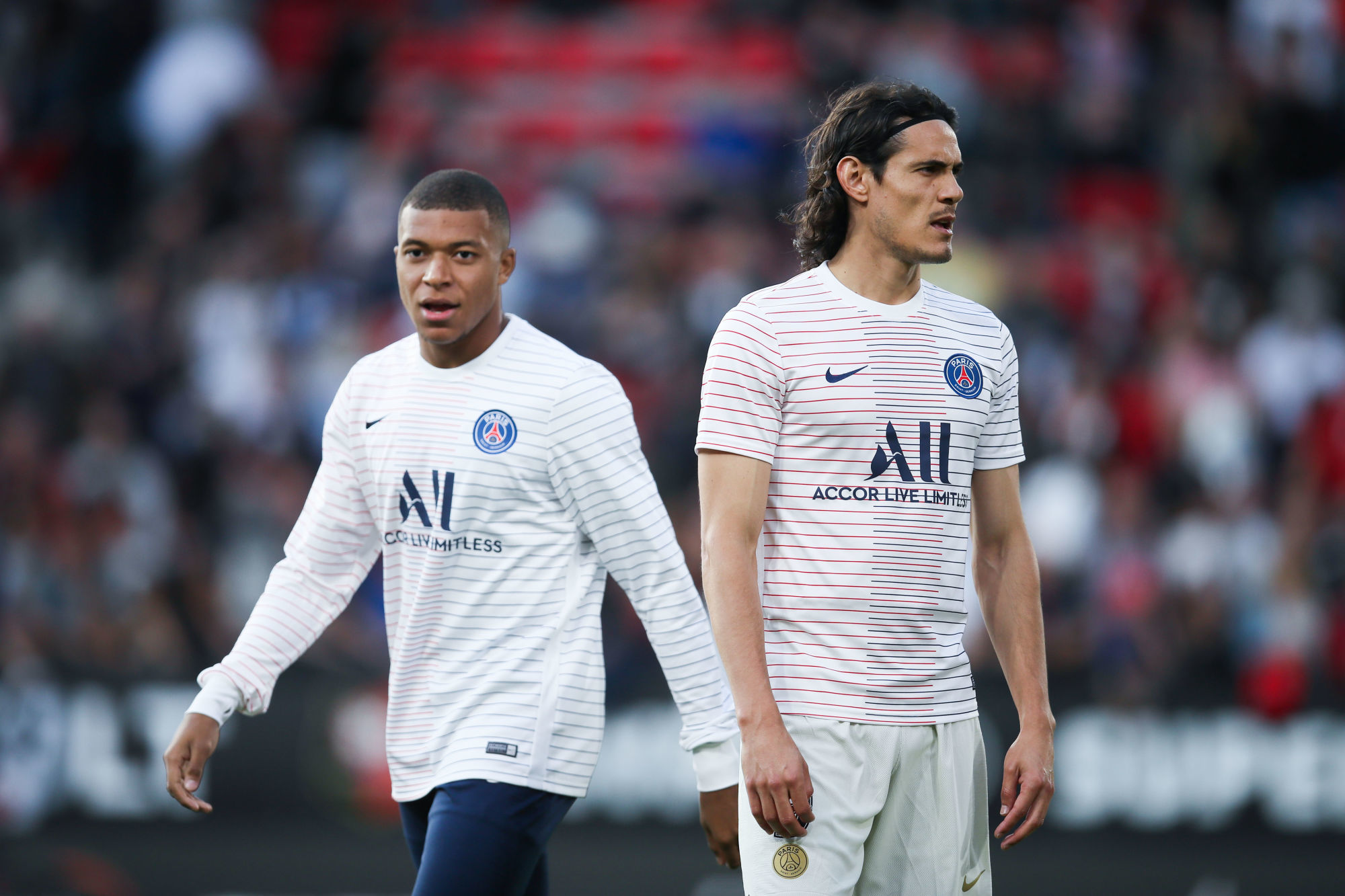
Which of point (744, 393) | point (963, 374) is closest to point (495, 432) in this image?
point (744, 393)

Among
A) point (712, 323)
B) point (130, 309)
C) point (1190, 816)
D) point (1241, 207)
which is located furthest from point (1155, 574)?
point (130, 309)

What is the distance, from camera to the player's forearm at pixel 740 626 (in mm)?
3271

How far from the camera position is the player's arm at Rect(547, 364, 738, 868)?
149 inches

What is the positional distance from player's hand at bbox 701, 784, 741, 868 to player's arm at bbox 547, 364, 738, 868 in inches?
6.5

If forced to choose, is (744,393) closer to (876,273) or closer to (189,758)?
(876,273)

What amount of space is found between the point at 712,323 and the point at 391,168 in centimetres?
272

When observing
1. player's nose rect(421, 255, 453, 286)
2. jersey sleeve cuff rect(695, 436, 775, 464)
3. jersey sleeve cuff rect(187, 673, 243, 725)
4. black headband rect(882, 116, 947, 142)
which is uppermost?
black headband rect(882, 116, 947, 142)

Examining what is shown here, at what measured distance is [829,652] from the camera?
3504 mm

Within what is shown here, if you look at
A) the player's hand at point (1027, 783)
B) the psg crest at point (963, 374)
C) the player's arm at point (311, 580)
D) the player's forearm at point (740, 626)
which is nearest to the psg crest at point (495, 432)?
the player's arm at point (311, 580)

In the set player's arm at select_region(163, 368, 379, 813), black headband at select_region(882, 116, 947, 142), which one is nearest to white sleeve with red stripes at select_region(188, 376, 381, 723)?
player's arm at select_region(163, 368, 379, 813)

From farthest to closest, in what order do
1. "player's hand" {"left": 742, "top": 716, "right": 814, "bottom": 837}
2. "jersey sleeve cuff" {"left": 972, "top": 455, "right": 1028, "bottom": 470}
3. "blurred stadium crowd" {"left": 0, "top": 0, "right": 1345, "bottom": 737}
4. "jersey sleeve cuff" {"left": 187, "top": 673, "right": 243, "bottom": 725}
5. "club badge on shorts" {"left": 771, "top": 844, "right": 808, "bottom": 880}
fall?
"blurred stadium crowd" {"left": 0, "top": 0, "right": 1345, "bottom": 737}, "jersey sleeve cuff" {"left": 187, "top": 673, "right": 243, "bottom": 725}, "jersey sleeve cuff" {"left": 972, "top": 455, "right": 1028, "bottom": 470}, "club badge on shorts" {"left": 771, "top": 844, "right": 808, "bottom": 880}, "player's hand" {"left": 742, "top": 716, "right": 814, "bottom": 837}

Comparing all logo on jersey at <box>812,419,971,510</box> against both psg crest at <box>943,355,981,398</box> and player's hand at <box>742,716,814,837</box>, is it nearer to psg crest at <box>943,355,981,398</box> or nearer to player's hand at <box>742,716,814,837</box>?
psg crest at <box>943,355,981,398</box>

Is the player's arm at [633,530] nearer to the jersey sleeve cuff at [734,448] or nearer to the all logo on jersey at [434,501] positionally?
the all logo on jersey at [434,501]

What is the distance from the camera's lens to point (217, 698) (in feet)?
12.9
